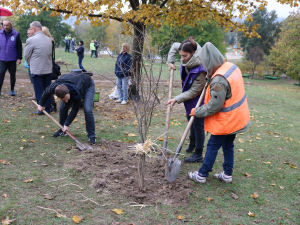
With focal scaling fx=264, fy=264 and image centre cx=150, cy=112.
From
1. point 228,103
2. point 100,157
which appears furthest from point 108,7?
point 228,103

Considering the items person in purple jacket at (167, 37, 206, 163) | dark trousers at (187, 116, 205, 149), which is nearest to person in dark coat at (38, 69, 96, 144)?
person in purple jacket at (167, 37, 206, 163)

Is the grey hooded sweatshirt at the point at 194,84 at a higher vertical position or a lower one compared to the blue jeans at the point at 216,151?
higher

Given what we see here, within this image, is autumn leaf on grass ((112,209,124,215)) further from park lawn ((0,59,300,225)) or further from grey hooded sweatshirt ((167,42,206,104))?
grey hooded sweatshirt ((167,42,206,104))

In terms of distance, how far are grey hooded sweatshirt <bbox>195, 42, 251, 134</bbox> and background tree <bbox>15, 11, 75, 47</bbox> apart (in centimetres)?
3265

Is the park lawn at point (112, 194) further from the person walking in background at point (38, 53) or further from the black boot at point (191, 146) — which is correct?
the person walking in background at point (38, 53)

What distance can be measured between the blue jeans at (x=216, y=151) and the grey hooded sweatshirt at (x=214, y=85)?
0.33m

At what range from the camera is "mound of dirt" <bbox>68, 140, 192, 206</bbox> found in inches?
130

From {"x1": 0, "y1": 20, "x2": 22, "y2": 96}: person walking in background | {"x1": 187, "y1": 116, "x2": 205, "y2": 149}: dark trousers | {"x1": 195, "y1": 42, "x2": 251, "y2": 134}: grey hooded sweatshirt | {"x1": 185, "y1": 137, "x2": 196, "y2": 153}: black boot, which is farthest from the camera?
{"x1": 0, "y1": 20, "x2": 22, "y2": 96}: person walking in background

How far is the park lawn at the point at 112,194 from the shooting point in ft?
9.51

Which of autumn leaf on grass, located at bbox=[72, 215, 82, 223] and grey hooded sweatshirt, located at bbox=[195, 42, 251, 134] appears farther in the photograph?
grey hooded sweatshirt, located at bbox=[195, 42, 251, 134]

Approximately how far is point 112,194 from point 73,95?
1844 mm

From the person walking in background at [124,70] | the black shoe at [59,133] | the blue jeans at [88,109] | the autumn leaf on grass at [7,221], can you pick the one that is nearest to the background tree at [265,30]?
the person walking in background at [124,70]

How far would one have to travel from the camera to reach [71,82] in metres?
4.46

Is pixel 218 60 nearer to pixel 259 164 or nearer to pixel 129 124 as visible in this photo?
pixel 259 164
